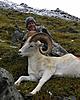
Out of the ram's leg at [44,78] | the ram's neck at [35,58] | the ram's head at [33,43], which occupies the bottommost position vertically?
the ram's leg at [44,78]

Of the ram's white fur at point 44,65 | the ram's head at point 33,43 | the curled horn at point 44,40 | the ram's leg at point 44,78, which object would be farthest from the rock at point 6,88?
the curled horn at point 44,40

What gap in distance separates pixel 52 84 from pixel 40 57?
4.99 feet

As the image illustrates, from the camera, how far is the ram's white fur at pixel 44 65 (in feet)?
53.5

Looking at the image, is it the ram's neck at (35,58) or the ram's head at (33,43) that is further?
the ram's neck at (35,58)

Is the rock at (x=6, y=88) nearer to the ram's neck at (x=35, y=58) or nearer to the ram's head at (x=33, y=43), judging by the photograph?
the ram's head at (x=33, y=43)

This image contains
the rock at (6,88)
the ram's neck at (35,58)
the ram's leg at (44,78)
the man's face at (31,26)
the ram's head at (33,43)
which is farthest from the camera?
the man's face at (31,26)

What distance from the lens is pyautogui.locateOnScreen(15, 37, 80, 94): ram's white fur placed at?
Answer: 1631 centimetres

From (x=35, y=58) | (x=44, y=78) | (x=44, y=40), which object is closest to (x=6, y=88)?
(x=44, y=78)

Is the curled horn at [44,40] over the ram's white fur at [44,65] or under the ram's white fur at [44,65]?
over

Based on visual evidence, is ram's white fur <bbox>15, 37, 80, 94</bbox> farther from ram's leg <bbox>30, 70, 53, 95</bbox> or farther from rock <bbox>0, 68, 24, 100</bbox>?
rock <bbox>0, 68, 24, 100</bbox>

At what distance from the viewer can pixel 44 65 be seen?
54.0 feet

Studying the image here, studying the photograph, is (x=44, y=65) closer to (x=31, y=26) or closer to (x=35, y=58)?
(x=35, y=58)

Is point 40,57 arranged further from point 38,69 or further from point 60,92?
point 60,92

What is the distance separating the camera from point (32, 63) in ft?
54.6
